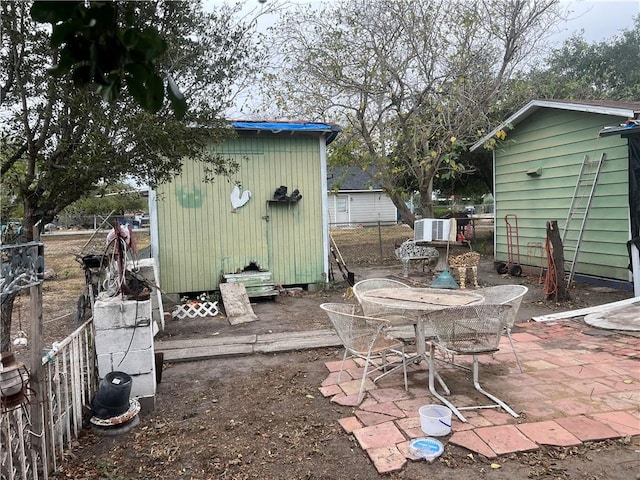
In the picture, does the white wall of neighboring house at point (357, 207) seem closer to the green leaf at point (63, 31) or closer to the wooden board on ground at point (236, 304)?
the wooden board on ground at point (236, 304)

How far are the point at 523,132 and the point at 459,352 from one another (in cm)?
767

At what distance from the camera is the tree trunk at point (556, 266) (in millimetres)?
6445

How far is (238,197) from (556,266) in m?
5.28

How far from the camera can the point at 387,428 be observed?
291 centimetres

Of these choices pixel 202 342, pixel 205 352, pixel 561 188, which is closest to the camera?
pixel 205 352

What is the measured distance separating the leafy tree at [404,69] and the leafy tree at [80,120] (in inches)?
242

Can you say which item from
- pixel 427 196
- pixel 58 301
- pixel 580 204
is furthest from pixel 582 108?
pixel 58 301

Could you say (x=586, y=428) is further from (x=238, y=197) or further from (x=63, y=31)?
(x=238, y=197)

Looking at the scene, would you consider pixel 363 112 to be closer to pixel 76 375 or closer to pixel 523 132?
pixel 523 132

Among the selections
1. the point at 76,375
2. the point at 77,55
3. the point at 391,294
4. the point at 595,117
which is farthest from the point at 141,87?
the point at 595,117

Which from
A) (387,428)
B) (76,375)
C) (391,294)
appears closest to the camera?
(387,428)

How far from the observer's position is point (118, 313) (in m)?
3.39

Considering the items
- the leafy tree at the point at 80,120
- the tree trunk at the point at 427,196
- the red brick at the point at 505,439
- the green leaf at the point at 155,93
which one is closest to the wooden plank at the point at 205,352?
the leafy tree at the point at 80,120

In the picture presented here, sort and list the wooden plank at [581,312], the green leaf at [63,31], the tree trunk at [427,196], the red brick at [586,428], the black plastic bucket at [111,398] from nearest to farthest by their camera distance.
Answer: the green leaf at [63,31] → the red brick at [586,428] → the black plastic bucket at [111,398] → the wooden plank at [581,312] → the tree trunk at [427,196]
